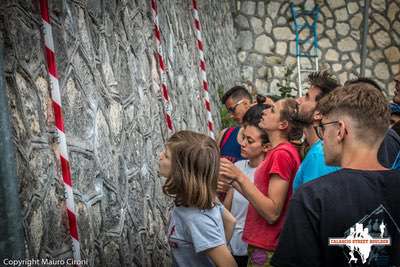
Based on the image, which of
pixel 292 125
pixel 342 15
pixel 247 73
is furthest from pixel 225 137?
pixel 342 15

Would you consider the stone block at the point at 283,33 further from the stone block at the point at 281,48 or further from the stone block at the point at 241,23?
the stone block at the point at 241,23

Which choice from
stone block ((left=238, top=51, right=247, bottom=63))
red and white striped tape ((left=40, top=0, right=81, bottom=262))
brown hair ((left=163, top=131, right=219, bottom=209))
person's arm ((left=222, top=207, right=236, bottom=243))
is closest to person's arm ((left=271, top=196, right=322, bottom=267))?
brown hair ((left=163, top=131, right=219, bottom=209))

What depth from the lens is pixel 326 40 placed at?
45.4ft

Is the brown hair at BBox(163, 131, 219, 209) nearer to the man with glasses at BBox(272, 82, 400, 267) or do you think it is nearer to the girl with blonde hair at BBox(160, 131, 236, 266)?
the girl with blonde hair at BBox(160, 131, 236, 266)

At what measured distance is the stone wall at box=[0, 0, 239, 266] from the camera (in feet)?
9.55

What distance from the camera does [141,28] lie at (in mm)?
5273

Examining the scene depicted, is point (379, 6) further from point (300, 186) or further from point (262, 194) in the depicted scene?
point (300, 186)

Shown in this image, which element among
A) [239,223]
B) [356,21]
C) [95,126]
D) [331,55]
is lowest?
[239,223]

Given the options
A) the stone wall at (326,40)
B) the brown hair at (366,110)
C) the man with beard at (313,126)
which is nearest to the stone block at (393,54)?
the stone wall at (326,40)

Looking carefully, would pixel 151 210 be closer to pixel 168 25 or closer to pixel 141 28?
pixel 141 28

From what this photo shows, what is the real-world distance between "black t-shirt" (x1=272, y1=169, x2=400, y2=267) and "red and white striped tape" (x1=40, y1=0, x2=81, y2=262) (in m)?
1.43

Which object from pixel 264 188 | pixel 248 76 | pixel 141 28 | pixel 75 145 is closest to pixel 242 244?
pixel 264 188

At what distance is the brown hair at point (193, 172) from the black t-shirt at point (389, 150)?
2.91 feet

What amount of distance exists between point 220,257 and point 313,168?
2.12 feet
